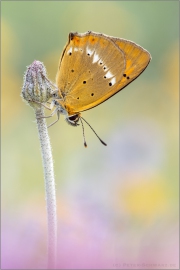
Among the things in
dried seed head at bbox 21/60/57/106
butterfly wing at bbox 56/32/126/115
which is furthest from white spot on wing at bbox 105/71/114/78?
dried seed head at bbox 21/60/57/106

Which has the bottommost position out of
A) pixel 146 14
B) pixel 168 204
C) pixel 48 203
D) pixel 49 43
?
pixel 168 204

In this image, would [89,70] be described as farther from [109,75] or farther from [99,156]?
[99,156]

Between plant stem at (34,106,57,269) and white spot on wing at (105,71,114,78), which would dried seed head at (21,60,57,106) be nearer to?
plant stem at (34,106,57,269)

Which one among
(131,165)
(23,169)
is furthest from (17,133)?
(131,165)

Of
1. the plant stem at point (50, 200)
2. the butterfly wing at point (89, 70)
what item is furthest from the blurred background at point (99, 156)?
the butterfly wing at point (89, 70)

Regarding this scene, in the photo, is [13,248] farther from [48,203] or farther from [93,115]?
[93,115]
